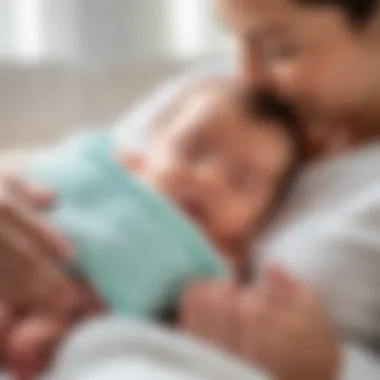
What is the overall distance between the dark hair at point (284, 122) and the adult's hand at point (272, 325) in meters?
0.24

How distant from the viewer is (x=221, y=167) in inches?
45.1

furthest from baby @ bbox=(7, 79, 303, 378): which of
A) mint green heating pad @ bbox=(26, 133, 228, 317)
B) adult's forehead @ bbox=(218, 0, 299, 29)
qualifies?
adult's forehead @ bbox=(218, 0, 299, 29)

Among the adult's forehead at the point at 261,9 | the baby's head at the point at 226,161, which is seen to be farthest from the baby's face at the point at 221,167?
the adult's forehead at the point at 261,9

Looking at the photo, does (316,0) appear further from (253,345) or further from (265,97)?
(253,345)

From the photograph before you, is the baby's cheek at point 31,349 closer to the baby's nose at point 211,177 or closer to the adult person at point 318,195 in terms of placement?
the adult person at point 318,195

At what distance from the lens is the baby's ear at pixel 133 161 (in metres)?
1.19

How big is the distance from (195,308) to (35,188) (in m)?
0.24

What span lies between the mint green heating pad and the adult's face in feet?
0.80

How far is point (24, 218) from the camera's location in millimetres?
941

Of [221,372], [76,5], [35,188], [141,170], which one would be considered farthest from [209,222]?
[76,5]

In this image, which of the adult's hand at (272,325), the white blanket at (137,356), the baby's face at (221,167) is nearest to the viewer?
the white blanket at (137,356)

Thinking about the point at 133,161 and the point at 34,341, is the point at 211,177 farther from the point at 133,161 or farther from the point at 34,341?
the point at 34,341

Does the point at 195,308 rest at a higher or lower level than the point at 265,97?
lower

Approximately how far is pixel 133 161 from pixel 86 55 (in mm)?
392
